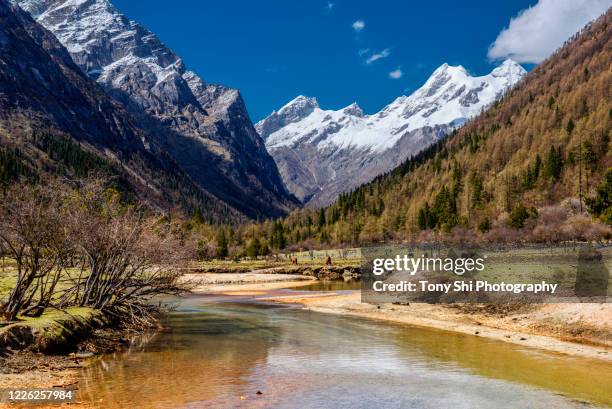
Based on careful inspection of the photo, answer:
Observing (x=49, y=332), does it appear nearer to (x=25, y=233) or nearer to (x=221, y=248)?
(x=25, y=233)

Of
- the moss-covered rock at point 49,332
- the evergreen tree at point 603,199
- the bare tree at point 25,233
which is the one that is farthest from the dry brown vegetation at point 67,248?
the evergreen tree at point 603,199

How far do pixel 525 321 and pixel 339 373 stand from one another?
17.5 meters

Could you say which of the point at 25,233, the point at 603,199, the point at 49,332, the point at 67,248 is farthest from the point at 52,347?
the point at 603,199

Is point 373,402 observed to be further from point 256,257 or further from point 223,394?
point 256,257

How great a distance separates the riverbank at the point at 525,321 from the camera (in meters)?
30.4

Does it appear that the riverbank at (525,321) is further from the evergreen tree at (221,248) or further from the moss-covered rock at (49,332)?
Result: the evergreen tree at (221,248)

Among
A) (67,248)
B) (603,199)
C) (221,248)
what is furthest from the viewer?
(221,248)

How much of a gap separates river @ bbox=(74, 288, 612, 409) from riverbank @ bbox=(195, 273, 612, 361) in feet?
6.67

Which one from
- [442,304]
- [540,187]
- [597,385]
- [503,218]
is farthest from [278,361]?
[540,187]

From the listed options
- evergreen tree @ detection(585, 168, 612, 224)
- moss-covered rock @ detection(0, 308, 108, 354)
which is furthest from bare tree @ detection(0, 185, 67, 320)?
evergreen tree @ detection(585, 168, 612, 224)

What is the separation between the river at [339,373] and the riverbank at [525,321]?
2032 mm

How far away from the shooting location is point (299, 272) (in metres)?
120

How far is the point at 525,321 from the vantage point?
36.6 m

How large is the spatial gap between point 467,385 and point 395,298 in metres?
31.3
